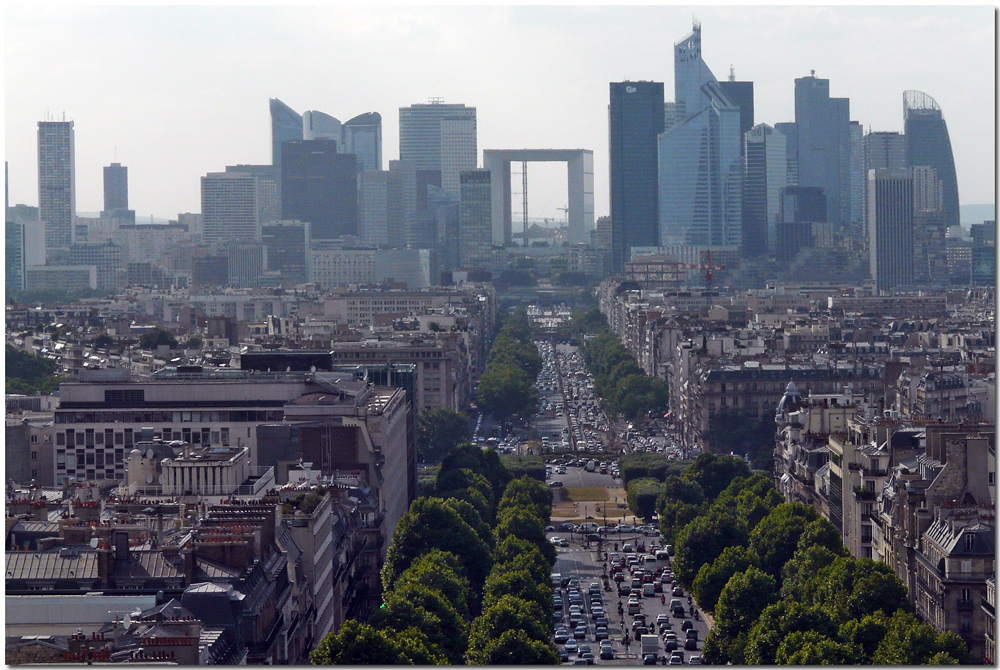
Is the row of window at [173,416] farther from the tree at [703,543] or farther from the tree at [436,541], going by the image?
the tree at [703,543]

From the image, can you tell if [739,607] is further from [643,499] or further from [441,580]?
[643,499]

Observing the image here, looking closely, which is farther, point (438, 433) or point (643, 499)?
point (438, 433)

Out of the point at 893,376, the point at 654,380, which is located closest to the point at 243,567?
the point at 893,376

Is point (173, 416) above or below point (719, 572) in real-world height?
above

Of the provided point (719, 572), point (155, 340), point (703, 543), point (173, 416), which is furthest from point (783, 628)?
point (155, 340)

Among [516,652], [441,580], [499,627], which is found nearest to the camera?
[516,652]

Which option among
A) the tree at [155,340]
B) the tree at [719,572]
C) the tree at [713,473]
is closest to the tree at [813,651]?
the tree at [719,572]

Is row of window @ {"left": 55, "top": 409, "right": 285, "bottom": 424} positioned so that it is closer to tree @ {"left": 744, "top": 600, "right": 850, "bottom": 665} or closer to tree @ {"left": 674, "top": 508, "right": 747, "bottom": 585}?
tree @ {"left": 674, "top": 508, "right": 747, "bottom": 585}
